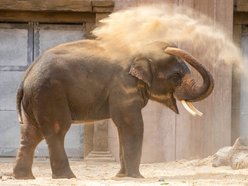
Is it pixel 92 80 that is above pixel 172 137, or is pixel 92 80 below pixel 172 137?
above

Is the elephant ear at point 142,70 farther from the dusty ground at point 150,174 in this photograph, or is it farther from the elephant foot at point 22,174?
the elephant foot at point 22,174

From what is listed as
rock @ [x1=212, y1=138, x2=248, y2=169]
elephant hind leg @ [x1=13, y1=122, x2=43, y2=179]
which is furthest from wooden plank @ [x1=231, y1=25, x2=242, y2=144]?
elephant hind leg @ [x1=13, y1=122, x2=43, y2=179]

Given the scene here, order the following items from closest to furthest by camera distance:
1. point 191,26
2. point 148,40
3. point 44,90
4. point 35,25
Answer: point 44,90, point 148,40, point 191,26, point 35,25

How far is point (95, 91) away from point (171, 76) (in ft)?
2.63

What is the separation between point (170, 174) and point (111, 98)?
1450mm

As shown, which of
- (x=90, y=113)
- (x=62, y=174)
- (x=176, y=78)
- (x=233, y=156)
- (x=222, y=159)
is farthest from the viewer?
(x=222, y=159)

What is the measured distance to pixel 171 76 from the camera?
1035 cm

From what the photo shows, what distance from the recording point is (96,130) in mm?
13750

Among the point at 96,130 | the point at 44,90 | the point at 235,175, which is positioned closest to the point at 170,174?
the point at 235,175

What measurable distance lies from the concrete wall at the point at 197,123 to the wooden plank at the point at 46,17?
0.69 metres

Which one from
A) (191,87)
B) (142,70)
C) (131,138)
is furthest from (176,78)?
(131,138)

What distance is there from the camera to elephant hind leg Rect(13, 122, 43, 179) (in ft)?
33.9

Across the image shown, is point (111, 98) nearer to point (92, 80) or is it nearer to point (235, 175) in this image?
point (92, 80)

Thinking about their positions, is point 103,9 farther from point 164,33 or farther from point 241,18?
point 164,33
